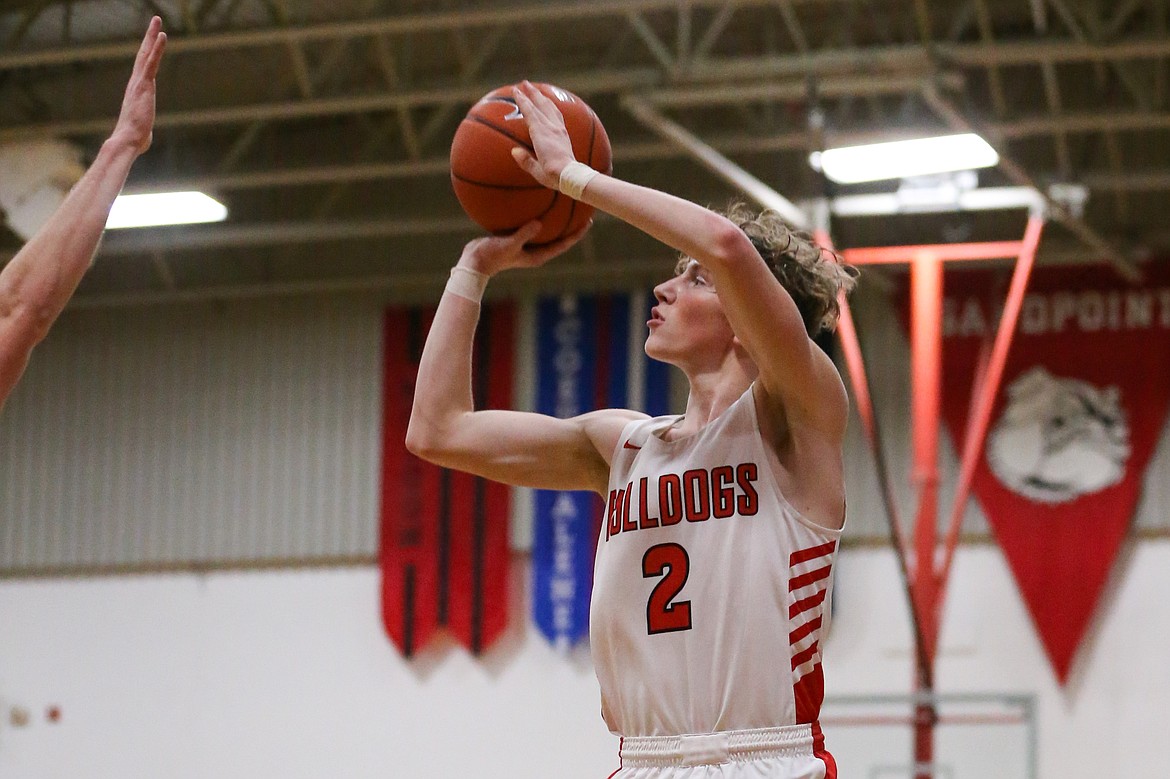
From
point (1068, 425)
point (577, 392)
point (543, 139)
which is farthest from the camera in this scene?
point (577, 392)

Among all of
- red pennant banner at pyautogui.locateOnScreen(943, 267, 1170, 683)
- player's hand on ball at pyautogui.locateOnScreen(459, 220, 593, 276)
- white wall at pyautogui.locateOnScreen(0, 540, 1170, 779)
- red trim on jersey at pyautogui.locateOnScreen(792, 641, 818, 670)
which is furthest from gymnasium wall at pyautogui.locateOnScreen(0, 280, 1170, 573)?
red trim on jersey at pyautogui.locateOnScreen(792, 641, 818, 670)

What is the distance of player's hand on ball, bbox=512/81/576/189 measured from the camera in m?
3.66

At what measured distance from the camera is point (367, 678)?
637 inches

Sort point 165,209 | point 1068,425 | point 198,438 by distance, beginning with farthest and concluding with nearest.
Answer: point 198,438
point 1068,425
point 165,209

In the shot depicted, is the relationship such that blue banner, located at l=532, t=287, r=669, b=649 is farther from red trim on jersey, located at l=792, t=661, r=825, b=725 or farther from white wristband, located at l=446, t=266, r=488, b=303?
red trim on jersey, located at l=792, t=661, r=825, b=725

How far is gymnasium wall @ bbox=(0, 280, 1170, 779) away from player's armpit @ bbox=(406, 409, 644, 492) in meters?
11.4

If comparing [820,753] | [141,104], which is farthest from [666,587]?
[141,104]

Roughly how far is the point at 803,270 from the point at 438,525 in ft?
41.7

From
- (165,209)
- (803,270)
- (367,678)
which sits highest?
(165,209)

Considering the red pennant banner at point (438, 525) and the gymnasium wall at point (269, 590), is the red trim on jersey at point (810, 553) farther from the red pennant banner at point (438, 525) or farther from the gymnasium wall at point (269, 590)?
the red pennant banner at point (438, 525)

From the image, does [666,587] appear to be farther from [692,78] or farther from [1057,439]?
[1057,439]

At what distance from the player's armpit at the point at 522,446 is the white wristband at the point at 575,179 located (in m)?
0.68

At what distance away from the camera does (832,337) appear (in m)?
14.7

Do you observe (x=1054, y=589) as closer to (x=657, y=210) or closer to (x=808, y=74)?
(x=808, y=74)
